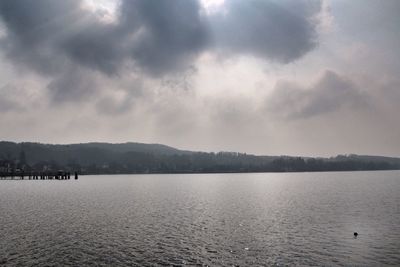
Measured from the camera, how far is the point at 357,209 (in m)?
70.8

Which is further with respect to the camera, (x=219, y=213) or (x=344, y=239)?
(x=219, y=213)

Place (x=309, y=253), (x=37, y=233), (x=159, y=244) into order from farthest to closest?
(x=37, y=233), (x=159, y=244), (x=309, y=253)

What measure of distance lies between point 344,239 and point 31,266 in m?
35.5

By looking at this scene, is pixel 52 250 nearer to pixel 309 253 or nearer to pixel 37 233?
pixel 37 233

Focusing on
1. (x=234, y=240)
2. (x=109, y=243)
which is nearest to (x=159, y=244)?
(x=109, y=243)

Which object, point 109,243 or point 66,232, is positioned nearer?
point 109,243

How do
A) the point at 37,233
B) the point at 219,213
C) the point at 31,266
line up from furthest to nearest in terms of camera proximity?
the point at 219,213
the point at 37,233
the point at 31,266

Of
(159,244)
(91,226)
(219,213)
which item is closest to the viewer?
(159,244)

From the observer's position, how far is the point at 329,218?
59031 mm

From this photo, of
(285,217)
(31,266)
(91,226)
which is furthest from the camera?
(285,217)

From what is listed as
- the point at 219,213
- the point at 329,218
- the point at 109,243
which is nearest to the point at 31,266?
the point at 109,243

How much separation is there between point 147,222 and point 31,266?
25.8 m

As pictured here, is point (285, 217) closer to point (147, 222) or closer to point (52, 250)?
point (147, 222)

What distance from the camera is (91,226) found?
5272 centimetres
